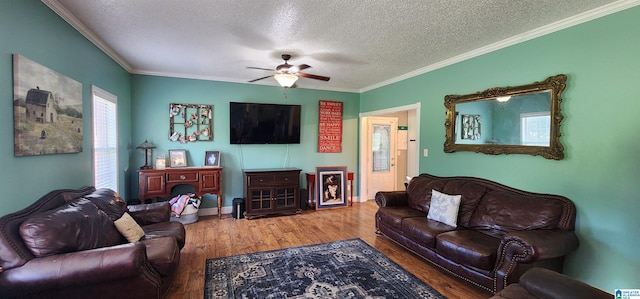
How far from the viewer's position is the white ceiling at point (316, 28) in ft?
7.63

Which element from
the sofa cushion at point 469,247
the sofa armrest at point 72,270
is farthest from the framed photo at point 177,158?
the sofa cushion at point 469,247

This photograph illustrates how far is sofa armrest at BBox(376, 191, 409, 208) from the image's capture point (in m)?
3.91

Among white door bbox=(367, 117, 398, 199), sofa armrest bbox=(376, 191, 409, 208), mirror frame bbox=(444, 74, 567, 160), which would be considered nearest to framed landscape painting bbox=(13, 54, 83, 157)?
sofa armrest bbox=(376, 191, 409, 208)

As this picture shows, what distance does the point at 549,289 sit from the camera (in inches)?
61.3

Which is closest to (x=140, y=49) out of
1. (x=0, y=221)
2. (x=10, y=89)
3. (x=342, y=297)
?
(x=10, y=89)

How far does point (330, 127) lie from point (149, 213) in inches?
150

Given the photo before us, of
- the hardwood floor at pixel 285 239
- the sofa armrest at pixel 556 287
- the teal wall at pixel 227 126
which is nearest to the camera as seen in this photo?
the sofa armrest at pixel 556 287

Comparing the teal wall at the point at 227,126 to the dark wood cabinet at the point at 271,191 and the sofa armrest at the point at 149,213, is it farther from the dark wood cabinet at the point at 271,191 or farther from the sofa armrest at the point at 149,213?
the sofa armrest at the point at 149,213

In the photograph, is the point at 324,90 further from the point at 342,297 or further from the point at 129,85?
the point at 342,297

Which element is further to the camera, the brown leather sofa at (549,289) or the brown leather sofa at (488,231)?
the brown leather sofa at (488,231)

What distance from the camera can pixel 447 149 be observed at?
3822mm

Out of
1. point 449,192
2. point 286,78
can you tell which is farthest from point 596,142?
point 286,78

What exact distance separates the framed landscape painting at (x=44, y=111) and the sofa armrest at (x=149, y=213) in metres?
0.85

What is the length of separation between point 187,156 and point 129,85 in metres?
1.47
